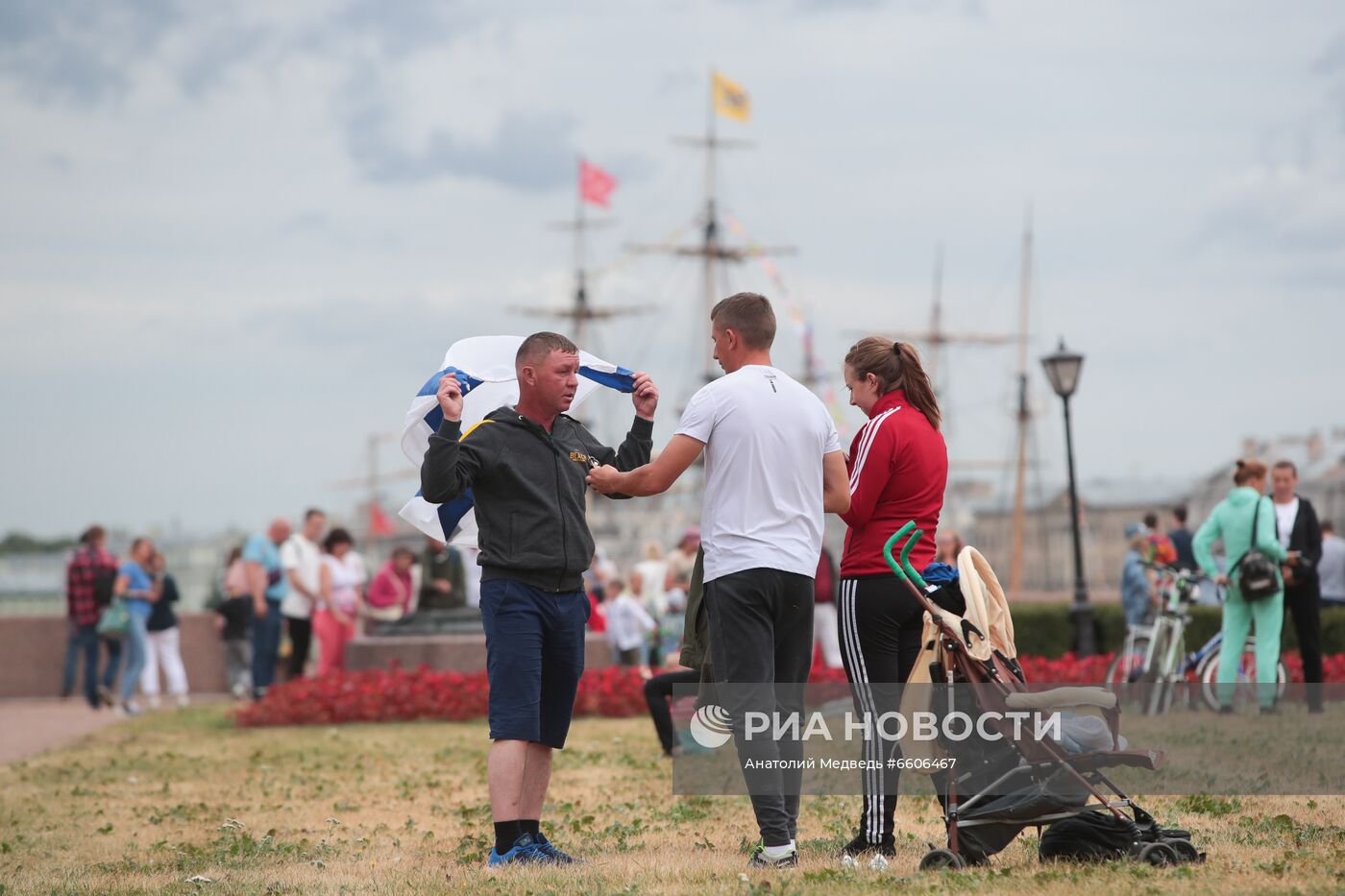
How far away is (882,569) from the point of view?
6047 mm

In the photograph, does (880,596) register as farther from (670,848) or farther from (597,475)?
(670,848)

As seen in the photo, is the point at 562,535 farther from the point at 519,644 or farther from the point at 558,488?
the point at 519,644

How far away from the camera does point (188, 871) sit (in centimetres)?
671

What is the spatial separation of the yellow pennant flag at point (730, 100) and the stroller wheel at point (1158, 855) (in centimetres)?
7094

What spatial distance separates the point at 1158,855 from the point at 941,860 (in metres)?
0.73

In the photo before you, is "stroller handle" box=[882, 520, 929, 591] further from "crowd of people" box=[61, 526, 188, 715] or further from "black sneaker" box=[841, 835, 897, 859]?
"crowd of people" box=[61, 526, 188, 715]

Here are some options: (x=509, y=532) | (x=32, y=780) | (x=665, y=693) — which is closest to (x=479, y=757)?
(x=665, y=693)

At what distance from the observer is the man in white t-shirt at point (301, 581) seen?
16.8 metres

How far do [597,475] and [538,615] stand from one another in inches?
24.2

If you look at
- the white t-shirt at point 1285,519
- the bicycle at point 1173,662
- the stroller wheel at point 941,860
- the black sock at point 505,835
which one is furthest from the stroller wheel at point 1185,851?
the white t-shirt at point 1285,519

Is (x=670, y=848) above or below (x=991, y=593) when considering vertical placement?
below

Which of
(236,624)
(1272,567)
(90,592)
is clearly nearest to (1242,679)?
(1272,567)

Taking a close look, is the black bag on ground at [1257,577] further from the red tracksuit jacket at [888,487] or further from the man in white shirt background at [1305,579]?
the red tracksuit jacket at [888,487]

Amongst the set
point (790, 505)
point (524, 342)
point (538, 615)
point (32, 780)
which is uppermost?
point (524, 342)
